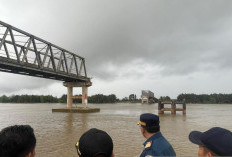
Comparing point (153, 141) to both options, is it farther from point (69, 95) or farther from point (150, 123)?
point (69, 95)

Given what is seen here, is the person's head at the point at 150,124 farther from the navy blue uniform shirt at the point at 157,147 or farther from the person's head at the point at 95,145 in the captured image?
the person's head at the point at 95,145

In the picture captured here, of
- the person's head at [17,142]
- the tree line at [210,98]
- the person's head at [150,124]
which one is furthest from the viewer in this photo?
the tree line at [210,98]

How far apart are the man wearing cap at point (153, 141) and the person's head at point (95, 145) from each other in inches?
46.6

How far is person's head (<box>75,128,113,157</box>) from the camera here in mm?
1623

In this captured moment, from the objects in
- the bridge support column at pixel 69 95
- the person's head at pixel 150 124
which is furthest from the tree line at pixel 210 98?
the person's head at pixel 150 124

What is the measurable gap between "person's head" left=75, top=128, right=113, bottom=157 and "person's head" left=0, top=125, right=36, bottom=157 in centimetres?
43

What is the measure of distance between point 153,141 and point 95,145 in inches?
55.6

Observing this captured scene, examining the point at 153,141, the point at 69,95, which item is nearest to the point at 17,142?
the point at 153,141

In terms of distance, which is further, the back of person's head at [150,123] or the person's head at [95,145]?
the back of person's head at [150,123]

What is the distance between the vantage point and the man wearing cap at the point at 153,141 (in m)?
2.65

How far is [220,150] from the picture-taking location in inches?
66.4

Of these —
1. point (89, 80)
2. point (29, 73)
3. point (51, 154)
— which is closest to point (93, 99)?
point (89, 80)

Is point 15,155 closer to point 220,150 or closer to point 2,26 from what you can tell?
point 220,150

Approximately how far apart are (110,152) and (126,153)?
7.74m
